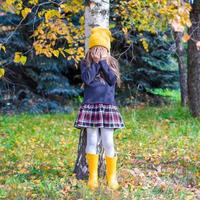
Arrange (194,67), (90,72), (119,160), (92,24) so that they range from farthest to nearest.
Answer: (194,67) < (119,160) < (92,24) < (90,72)

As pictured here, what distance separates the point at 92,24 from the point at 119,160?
2244 mm

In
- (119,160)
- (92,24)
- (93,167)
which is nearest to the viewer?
(93,167)

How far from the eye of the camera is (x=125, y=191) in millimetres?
4883

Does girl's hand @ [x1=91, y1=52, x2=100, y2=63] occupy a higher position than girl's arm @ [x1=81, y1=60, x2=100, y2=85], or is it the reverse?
girl's hand @ [x1=91, y1=52, x2=100, y2=63]

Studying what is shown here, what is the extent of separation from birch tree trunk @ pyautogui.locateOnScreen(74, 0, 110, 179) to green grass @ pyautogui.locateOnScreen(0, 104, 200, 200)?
0.53 feet

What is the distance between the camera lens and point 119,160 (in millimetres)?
6504

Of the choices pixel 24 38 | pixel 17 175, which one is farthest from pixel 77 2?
pixel 24 38

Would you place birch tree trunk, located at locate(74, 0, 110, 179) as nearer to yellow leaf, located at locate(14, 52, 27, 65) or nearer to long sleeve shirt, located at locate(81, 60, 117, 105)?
long sleeve shirt, located at locate(81, 60, 117, 105)

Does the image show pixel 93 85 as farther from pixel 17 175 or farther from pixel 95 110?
pixel 17 175

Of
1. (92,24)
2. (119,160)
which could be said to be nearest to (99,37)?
(92,24)

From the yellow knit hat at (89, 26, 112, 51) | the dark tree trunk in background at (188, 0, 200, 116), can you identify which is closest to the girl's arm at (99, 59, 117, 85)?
the yellow knit hat at (89, 26, 112, 51)


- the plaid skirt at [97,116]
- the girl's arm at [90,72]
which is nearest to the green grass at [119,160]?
the plaid skirt at [97,116]

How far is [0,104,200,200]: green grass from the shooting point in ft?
16.2

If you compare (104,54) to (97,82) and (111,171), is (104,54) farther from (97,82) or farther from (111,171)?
(111,171)
